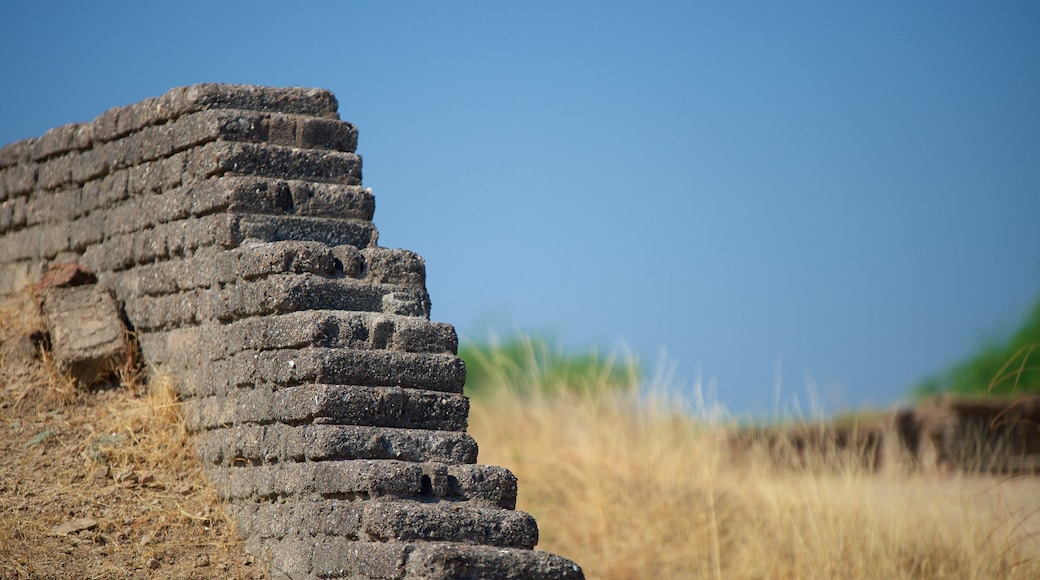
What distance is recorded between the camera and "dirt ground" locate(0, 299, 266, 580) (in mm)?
5180

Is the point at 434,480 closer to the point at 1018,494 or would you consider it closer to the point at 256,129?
the point at 256,129

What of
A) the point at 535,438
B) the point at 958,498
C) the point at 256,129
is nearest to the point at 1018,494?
the point at 958,498

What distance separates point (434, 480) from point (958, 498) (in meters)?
6.10

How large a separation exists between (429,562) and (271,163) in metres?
2.48

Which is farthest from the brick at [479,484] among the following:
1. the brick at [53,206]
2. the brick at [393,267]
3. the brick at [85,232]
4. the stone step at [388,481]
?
the brick at [53,206]

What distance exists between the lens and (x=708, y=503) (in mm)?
10266

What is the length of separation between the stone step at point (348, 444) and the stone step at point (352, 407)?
52 millimetres

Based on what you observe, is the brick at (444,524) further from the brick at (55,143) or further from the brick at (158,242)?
the brick at (55,143)

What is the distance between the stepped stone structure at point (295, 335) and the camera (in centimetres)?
473

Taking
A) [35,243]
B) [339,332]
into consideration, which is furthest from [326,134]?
[35,243]

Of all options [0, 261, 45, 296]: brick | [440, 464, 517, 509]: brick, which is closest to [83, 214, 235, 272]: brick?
[0, 261, 45, 296]: brick

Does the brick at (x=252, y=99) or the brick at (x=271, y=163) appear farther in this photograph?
the brick at (x=252, y=99)

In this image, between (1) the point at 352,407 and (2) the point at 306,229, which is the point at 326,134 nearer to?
(2) the point at 306,229

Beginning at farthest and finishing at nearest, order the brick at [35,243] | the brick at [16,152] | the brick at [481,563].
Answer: the brick at [16,152]
the brick at [35,243]
the brick at [481,563]
